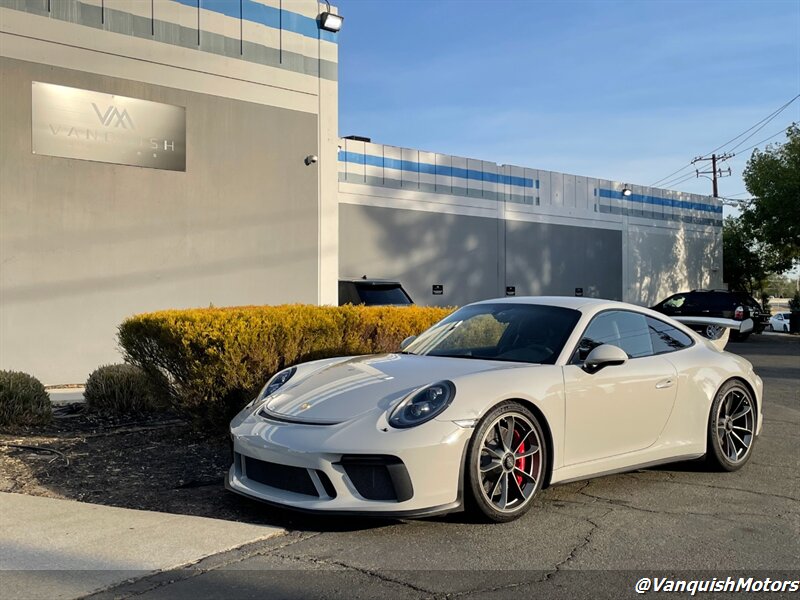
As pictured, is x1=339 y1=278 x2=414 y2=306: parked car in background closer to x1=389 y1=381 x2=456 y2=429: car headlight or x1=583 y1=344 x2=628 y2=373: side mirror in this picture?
x1=583 y1=344 x2=628 y2=373: side mirror

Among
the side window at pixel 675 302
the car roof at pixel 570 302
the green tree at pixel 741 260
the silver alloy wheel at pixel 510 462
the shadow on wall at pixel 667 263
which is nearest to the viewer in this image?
the silver alloy wheel at pixel 510 462

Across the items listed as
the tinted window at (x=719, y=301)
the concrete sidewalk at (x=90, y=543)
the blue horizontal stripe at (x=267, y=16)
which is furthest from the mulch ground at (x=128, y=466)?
the tinted window at (x=719, y=301)

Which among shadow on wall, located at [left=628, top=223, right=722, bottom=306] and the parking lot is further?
shadow on wall, located at [left=628, top=223, right=722, bottom=306]

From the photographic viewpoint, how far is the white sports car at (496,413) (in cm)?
427

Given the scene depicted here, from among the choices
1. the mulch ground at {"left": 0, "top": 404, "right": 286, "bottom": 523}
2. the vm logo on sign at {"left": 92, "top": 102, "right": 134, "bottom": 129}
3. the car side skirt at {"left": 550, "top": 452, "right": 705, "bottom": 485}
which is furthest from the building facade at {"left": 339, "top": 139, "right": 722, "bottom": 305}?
the car side skirt at {"left": 550, "top": 452, "right": 705, "bottom": 485}

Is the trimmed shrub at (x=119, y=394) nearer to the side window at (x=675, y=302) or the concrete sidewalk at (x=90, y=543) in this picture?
the concrete sidewalk at (x=90, y=543)

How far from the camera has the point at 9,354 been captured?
415 inches

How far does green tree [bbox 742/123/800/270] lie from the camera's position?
2611 centimetres

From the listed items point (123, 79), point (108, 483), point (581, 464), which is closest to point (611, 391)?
point (581, 464)

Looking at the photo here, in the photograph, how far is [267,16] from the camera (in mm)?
13031

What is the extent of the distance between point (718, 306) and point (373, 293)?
1195 cm

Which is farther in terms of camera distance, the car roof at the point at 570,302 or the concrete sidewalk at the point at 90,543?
the car roof at the point at 570,302

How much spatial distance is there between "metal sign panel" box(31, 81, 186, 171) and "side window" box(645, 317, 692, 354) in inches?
332

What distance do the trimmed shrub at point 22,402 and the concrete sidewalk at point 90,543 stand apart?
8.23 ft
